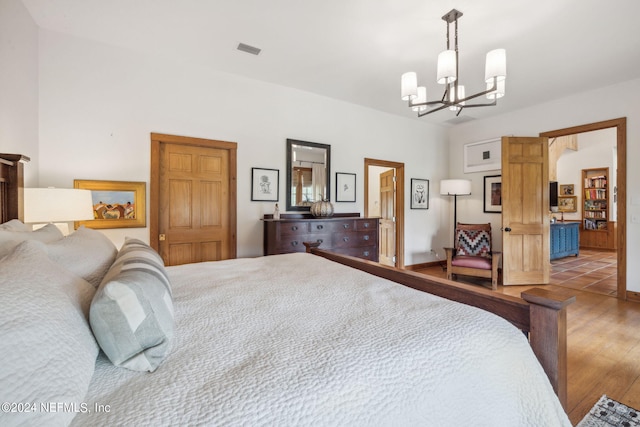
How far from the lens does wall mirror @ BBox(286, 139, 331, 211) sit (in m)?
3.81

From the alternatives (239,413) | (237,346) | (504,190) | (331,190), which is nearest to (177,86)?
(331,190)

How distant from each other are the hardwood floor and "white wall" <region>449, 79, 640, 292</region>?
73 cm

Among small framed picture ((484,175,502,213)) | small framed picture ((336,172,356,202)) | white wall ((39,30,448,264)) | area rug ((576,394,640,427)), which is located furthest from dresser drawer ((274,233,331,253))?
small framed picture ((484,175,502,213))

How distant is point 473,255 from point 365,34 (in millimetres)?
3484

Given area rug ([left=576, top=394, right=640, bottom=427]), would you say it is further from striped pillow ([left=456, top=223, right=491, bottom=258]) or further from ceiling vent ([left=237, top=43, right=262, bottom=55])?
ceiling vent ([left=237, top=43, right=262, bottom=55])

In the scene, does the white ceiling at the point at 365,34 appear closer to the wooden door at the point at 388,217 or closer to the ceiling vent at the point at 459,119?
the ceiling vent at the point at 459,119

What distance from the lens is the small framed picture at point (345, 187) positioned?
166 inches

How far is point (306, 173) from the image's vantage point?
3.95 m

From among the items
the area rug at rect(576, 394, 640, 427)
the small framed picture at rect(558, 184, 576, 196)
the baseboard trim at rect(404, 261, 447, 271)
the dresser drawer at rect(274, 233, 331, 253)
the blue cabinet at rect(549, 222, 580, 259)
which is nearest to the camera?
the area rug at rect(576, 394, 640, 427)

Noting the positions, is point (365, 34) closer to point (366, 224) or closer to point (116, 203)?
point (366, 224)

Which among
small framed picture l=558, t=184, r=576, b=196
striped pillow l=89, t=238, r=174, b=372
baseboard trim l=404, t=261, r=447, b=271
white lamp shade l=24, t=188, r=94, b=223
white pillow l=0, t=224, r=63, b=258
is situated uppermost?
small framed picture l=558, t=184, r=576, b=196

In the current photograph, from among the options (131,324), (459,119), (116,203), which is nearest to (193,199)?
(116,203)

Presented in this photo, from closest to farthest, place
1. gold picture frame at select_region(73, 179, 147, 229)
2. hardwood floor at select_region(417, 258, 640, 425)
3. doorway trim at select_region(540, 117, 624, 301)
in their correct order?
hardwood floor at select_region(417, 258, 640, 425) → gold picture frame at select_region(73, 179, 147, 229) → doorway trim at select_region(540, 117, 624, 301)

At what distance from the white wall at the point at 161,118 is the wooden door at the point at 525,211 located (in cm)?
212
